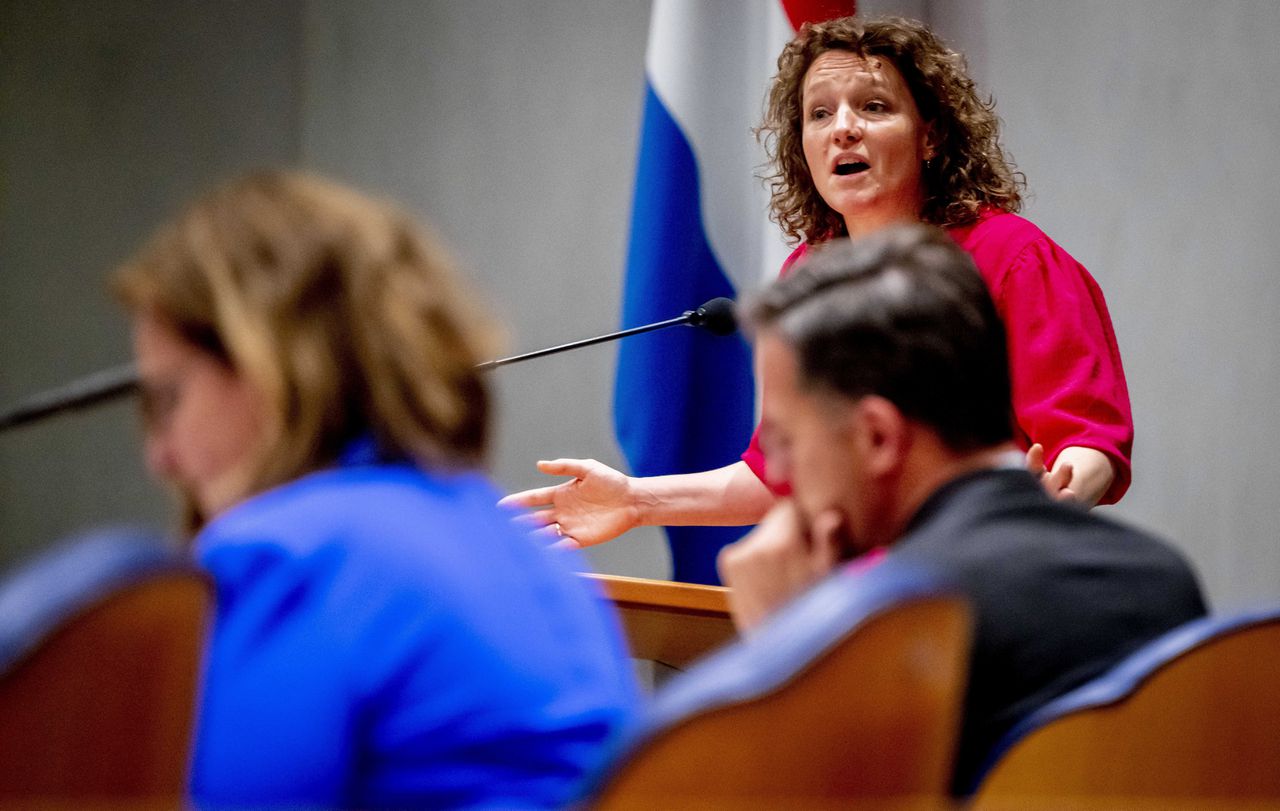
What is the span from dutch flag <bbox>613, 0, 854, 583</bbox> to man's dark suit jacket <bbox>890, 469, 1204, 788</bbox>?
211 cm

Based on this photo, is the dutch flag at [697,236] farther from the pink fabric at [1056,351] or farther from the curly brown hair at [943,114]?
the pink fabric at [1056,351]

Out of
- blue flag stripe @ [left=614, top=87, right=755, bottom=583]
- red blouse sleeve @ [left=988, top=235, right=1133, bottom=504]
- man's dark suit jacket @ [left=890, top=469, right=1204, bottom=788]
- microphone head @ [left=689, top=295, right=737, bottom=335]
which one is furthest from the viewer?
blue flag stripe @ [left=614, top=87, right=755, bottom=583]

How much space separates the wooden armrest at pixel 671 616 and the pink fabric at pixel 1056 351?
1.66 ft

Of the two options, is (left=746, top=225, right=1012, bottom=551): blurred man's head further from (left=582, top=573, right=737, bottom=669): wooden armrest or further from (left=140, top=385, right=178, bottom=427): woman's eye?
(left=582, top=573, right=737, bottom=669): wooden armrest

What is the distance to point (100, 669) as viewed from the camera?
0.71 m

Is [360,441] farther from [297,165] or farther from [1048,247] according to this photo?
[297,165]

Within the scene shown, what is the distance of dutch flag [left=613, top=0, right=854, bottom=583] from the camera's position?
3.28 metres

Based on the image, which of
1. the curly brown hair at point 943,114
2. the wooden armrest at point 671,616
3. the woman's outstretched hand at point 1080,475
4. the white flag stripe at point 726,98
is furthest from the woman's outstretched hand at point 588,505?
the white flag stripe at point 726,98

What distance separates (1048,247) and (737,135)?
4.35ft

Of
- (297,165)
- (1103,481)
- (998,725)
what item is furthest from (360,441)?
(297,165)

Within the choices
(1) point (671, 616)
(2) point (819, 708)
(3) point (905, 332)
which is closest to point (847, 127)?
(1) point (671, 616)

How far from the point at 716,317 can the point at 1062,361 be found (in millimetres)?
557

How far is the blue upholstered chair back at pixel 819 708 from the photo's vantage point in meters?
0.69

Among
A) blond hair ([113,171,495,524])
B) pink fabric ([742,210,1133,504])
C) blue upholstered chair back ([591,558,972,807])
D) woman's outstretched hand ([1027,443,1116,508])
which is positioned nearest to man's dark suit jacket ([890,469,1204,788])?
blue upholstered chair back ([591,558,972,807])
